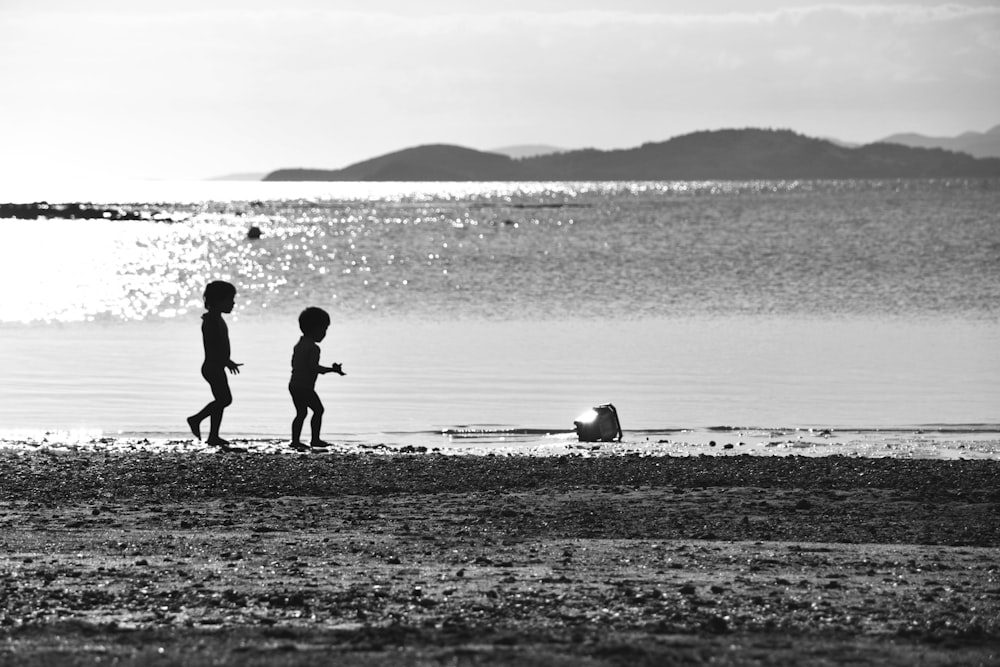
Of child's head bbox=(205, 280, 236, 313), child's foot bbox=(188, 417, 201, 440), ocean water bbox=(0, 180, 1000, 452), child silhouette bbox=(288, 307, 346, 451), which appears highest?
child's head bbox=(205, 280, 236, 313)

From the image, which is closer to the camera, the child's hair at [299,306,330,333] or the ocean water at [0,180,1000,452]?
the child's hair at [299,306,330,333]

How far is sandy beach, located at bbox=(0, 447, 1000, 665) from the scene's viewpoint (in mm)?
6590

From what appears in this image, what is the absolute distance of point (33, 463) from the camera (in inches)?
518

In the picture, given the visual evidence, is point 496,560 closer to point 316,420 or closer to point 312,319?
point 316,420

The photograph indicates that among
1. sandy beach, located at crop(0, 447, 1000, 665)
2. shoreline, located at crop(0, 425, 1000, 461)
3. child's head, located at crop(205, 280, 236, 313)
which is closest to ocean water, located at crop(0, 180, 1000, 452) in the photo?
shoreline, located at crop(0, 425, 1000, 461)

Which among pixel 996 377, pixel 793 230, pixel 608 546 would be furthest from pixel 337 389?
pixel 793 230

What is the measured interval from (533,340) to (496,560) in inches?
816

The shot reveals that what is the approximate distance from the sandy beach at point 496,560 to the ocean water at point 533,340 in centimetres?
318

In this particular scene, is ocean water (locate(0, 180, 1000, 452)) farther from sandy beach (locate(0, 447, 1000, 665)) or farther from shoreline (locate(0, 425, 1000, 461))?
sandy beach (locate(0, 447, 1000, 665))

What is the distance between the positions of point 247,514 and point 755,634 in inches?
194

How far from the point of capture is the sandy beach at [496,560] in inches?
259

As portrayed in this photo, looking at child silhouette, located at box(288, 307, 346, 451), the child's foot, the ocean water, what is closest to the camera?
the child's foot

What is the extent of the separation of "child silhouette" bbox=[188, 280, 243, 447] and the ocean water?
155cm

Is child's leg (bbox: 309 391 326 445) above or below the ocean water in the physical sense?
above
